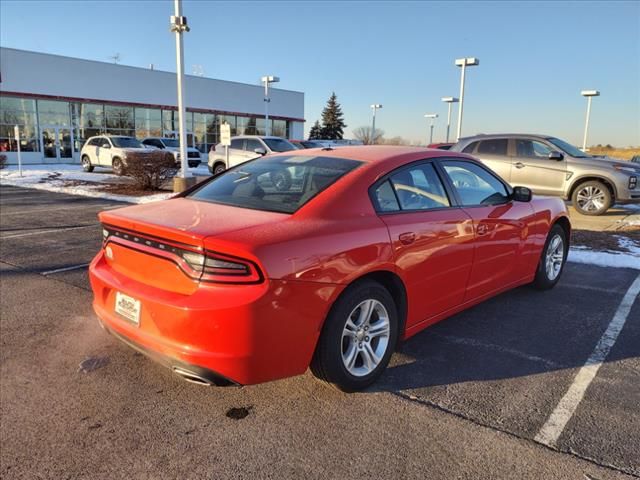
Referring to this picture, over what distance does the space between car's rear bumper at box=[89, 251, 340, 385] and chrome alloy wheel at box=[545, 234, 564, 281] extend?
3367 millimetres

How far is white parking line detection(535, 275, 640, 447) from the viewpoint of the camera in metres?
2.73

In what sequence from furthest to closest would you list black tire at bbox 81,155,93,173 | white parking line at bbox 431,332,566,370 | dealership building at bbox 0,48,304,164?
1. dealership building at bbox 0,48,304,164
2. black tire at bbox 81,155,93,173
3. white parking line at bbox 431,332,566,370

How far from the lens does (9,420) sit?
2.87m

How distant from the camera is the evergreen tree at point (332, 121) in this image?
7462 cm

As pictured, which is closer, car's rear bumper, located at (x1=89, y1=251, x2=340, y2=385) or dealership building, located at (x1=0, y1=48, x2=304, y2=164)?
car's rear bumper, located at (x1=89, y1=251, x2=340, y2=385)

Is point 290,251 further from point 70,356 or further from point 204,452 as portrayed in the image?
point 70,356

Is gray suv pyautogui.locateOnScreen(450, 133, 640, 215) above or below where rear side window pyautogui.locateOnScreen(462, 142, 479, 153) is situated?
below

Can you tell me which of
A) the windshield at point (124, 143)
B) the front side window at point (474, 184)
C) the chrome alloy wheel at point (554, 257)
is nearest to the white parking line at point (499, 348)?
the front side window at point (474, 184)

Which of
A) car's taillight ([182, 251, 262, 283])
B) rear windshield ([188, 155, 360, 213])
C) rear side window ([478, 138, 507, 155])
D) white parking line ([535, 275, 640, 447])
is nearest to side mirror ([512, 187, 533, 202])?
white parking line ([535, 275, 640, 447])

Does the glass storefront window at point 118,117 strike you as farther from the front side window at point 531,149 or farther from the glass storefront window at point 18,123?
the front side window at point 531,149

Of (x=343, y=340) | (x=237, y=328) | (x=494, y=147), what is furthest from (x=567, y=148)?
(x=237, y=328)

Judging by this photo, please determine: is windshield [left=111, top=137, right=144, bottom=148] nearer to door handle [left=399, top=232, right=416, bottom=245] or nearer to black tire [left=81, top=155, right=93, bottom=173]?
black tire [left=81, top=155, right=93, bottom=173]

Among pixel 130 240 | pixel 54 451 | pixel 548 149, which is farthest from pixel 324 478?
pixel 548 149

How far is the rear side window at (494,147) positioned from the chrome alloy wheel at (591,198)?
1.93 metres
